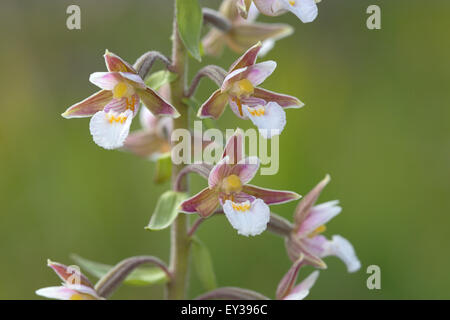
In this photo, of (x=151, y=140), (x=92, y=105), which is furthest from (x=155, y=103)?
(x=151, y=140)

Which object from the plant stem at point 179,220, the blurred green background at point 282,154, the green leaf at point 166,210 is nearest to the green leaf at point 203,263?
the plant stem at point 179,220

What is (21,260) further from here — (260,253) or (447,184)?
(447,184)

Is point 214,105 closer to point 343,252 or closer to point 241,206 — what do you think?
point 241,206

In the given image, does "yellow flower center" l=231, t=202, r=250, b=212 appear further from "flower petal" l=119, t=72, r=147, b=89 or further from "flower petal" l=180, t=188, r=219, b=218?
"flower petal" l=119, t=72, r=147, b=89

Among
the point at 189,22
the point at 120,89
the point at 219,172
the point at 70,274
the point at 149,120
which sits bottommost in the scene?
the point at 70,274
